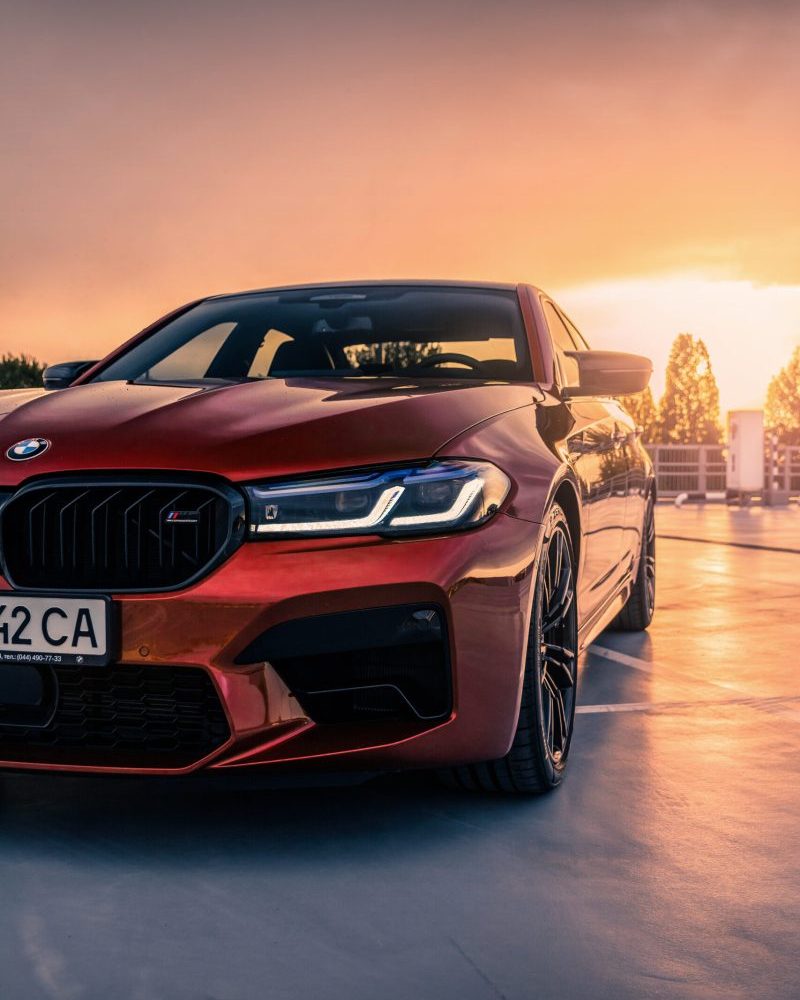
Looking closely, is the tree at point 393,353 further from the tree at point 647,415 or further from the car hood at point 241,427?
the tree at point 647,415

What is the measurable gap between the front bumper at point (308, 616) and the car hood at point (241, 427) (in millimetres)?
219

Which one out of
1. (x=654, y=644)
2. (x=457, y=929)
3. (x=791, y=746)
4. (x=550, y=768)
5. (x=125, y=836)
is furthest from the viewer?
(x=654, y=644)

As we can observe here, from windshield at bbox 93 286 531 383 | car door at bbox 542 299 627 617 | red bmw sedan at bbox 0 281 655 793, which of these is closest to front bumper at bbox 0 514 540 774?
red bmw sedan at bbox 0 281 655 793

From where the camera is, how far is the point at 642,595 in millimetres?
6941

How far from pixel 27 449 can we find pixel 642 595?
4.24m

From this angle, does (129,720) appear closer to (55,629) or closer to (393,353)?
(55,629)

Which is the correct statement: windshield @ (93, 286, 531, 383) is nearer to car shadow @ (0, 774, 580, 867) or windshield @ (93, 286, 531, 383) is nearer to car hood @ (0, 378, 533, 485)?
car hood @ (0, 378, 533, 485)

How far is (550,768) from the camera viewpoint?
372 centimetres

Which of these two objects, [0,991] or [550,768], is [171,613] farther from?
[550,768]

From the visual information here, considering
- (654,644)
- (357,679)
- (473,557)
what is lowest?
(654,644)

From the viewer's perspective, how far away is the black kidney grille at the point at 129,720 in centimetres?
312

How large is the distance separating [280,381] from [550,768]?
1313mm

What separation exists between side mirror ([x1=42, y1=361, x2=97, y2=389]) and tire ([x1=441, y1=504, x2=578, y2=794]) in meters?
1.91

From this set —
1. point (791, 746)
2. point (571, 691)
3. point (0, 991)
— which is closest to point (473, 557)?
point (571, 691)
